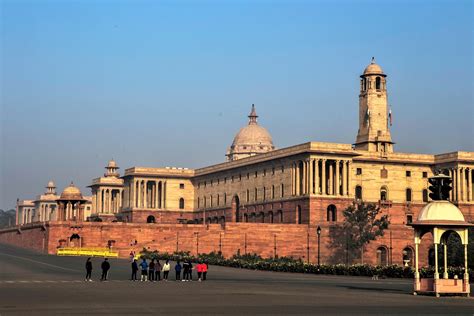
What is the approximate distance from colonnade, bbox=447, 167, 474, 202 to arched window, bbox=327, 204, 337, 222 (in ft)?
63.9

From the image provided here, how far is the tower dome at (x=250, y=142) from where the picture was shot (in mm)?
181875

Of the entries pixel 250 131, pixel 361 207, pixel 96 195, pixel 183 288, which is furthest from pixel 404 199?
pixel 183 288

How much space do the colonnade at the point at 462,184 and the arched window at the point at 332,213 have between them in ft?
63.9

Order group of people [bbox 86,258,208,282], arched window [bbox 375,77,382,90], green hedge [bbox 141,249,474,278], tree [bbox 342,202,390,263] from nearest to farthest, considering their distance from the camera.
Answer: group of people [bbox 86,258,208,282]
green hedge [bbox 141,249,474,278]
tree [bbox 342,202,390,263]
arched window [bbox 375,77,382,90]

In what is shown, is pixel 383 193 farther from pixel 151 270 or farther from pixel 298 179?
pixel 151 270

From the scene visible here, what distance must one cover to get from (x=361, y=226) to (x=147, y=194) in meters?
50.2

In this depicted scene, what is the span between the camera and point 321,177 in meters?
126

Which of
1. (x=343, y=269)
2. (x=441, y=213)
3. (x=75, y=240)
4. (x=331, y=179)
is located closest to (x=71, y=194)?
(x=75, y=240)

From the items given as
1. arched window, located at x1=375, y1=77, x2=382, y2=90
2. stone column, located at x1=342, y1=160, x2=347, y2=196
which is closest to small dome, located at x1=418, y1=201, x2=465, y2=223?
stone column, located at x1=342, y1=160, x2=347, y2=196

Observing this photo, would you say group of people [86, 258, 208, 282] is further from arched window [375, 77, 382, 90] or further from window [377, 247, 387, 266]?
arched window [375, 77, 382, 90]

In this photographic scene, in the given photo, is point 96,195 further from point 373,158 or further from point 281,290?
point 281,290

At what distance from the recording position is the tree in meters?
121

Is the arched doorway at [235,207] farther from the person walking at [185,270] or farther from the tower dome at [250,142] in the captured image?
the person walking at [185,270]

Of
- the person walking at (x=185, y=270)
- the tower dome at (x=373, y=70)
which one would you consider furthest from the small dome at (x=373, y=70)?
the person walking at (x=185, y=270)
